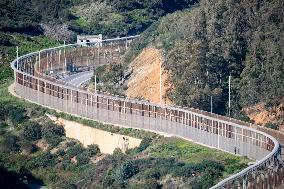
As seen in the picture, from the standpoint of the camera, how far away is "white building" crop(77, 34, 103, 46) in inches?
4975

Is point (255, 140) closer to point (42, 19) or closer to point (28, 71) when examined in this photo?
point (28, 71)

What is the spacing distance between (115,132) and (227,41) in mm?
14317

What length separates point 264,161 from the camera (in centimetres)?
6444

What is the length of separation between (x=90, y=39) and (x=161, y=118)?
50926 mm

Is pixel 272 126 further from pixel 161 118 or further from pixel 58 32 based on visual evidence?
pixel 58 32

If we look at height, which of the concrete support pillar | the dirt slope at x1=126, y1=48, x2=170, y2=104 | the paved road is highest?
the concrete support pillar

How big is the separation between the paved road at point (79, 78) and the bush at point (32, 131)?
15.6 m

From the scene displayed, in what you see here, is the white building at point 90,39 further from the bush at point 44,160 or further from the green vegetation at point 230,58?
the bush at point 44,160

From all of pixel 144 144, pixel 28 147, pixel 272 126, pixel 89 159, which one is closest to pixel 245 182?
pixel 144 144

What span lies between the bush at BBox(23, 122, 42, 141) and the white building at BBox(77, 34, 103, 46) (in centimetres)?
3576

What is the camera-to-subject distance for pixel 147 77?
10362 cm

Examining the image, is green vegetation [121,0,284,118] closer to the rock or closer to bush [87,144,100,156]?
bush [87,144,100,156]

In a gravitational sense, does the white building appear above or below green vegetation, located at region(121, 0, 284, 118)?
below

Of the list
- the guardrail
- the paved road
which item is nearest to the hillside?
the guardrail
